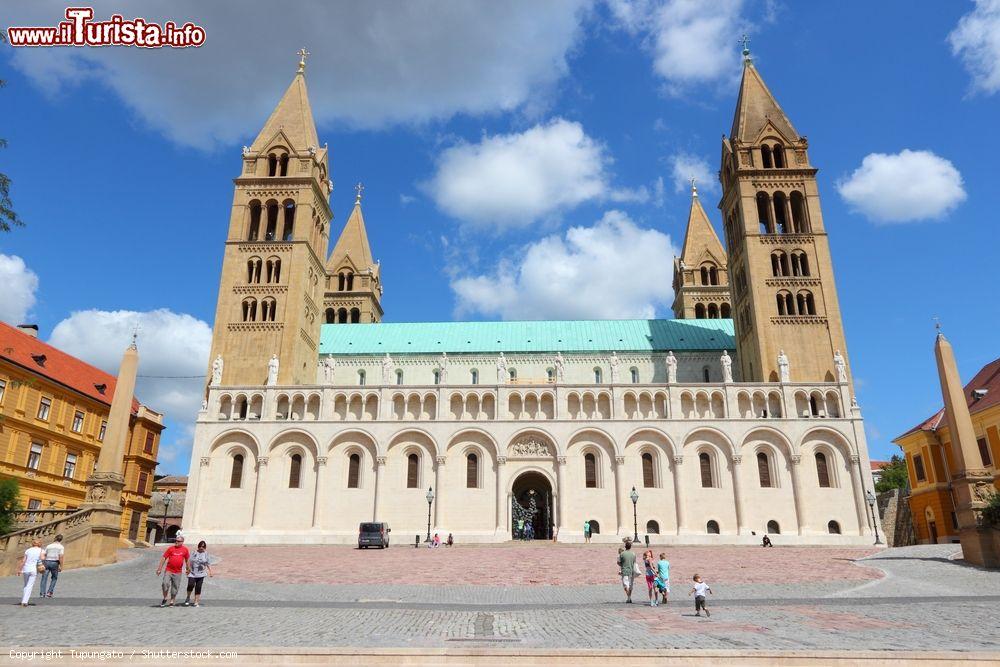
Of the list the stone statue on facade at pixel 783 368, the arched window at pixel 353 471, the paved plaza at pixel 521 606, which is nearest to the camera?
the paved plaza at pixel 521 606

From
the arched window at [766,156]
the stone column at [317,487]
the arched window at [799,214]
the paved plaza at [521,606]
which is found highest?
the arched window at [766,156]

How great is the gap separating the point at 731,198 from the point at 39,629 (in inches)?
2224

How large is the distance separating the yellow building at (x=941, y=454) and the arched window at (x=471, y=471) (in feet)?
104

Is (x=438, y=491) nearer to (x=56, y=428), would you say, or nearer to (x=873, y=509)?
(x=56, y=428)

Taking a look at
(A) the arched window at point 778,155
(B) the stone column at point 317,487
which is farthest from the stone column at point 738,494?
(B) the stone column at point 317,487

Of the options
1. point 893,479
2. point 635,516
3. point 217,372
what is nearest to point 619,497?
point 635,516

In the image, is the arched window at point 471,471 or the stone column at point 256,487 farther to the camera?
the arched window at point 471,471

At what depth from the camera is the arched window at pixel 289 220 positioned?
56781 millimetres

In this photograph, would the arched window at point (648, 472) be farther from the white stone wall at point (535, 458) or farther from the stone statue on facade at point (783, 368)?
the stone statue on facade at point (783, 368)

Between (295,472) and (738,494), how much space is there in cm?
2994

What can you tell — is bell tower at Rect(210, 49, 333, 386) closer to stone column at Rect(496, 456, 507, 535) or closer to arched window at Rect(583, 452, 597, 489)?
stone column at Rect(496, 456, 507, 535)

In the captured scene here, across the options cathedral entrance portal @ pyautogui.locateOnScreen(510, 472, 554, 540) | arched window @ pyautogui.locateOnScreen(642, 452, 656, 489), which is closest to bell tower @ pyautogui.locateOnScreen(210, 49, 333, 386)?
cathedral entrance portal @ pyautogui.locateOnScreen(510, 472, 554, 540)

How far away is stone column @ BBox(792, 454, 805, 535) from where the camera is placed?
1710 inches

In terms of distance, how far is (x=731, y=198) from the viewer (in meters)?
57.9
